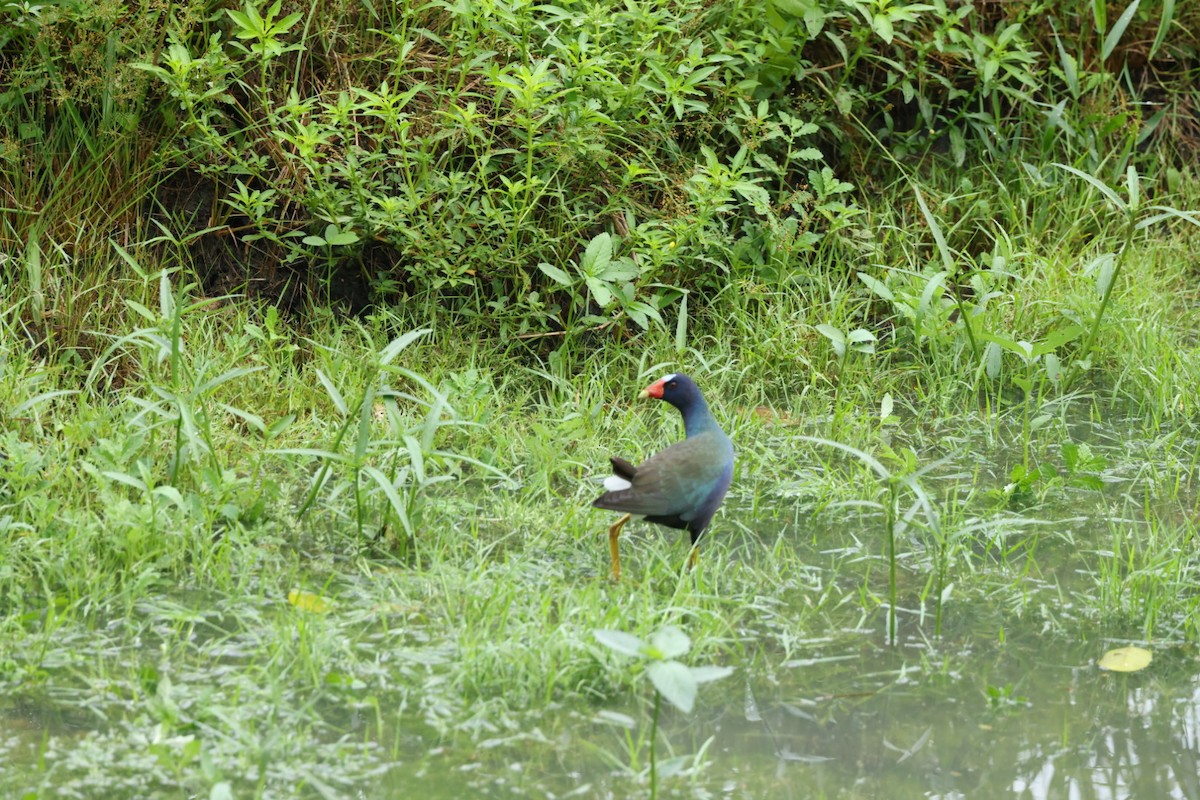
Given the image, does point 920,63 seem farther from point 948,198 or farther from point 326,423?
point 326,423

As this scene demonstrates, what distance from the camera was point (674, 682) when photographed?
8.67ft

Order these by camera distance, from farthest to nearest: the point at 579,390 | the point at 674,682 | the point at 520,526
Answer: the point at 579,390 → the point at 520,526 → the point at 674,682

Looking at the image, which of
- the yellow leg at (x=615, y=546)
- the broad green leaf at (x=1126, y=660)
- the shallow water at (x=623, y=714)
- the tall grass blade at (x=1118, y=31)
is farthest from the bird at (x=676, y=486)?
the tall grass blade at (x=1118, y=31)

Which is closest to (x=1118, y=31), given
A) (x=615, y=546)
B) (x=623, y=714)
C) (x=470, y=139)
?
(x=470, y=139)

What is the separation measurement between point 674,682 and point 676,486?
1132 mm

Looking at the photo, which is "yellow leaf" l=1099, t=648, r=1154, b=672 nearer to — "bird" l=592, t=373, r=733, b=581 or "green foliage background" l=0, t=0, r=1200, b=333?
"bird" l=592, t=373, r=733, b=581

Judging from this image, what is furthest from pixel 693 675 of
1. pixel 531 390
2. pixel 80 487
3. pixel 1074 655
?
pixel 531 390

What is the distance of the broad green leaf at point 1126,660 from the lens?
3521mm

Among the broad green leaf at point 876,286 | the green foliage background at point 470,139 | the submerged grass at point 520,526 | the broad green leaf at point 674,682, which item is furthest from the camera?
the broad green leaf at point 876,286

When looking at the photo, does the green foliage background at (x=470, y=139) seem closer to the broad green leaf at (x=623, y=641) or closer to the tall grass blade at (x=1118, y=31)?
the tall grass blade at (x=1118, y=31)

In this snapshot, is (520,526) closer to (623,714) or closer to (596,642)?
(596,642)

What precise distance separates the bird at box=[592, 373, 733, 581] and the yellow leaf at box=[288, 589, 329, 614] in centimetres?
73

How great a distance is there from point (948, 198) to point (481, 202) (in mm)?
2008

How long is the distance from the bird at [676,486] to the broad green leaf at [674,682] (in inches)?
39.9
